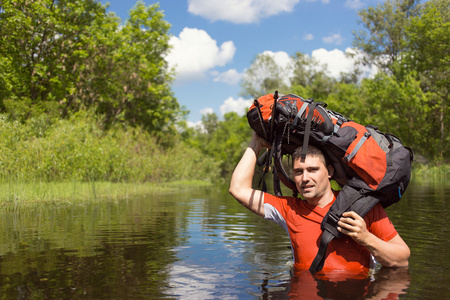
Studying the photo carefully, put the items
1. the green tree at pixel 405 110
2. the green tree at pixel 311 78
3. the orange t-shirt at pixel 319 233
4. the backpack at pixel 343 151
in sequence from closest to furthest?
1. the backpack at pixel 343 151
2. the orange t-shirt at pixel 319 233
3. the green tree at pixel 405 110
4. the green tree at pixel 311 78

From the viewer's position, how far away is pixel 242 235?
28.1 ft

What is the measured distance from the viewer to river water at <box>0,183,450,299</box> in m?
4.28

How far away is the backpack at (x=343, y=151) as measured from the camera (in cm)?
407

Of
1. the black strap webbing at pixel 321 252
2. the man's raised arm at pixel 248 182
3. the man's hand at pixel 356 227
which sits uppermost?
the man's raised arm at pixel 248 182

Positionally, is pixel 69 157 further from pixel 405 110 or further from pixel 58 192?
pixel 405 110

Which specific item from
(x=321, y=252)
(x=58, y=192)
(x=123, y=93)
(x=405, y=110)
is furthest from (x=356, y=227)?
(x=405, y=110)

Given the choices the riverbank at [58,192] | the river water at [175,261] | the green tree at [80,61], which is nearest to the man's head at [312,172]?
the river water at [175,261]

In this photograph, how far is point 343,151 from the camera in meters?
4.16

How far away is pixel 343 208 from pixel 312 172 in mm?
459

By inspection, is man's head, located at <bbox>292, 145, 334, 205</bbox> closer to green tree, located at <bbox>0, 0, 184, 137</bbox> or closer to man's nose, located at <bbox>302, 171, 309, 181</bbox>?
man's nose, located at <bbox>302, 171, 309, 181</bbox>

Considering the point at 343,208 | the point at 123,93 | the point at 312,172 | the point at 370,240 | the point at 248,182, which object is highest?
the point at 123,93

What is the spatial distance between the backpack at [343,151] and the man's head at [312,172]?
4.3 inches

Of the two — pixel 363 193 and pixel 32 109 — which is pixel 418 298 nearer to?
pixel 363 193

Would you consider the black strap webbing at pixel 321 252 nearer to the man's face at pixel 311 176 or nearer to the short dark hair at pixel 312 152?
the man's face at pixel 311 176
